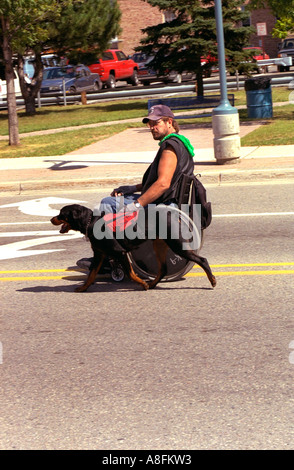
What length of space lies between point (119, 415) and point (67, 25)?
26.0 metres

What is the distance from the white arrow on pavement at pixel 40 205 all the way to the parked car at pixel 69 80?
23.9 meters

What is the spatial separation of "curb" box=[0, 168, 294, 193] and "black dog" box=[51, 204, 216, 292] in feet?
20.6

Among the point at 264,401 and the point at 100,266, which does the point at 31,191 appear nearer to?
the point at 100,266

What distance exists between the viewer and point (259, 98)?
2106 centimetres

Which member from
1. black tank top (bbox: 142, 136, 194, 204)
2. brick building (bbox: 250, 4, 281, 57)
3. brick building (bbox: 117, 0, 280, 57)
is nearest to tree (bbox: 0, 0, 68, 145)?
black tank top (bbox: 142, 136, 194, 204)

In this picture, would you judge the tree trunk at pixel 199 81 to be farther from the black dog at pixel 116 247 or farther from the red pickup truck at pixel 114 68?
the black dog at pixel 116 247

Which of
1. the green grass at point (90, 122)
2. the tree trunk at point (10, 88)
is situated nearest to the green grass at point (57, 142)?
the green grass at point (90, 122)

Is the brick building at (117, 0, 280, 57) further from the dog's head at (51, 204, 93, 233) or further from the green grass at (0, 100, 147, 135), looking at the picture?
the dog's head at (51, 204, 93, 233)

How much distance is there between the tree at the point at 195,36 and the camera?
25656 millimetres

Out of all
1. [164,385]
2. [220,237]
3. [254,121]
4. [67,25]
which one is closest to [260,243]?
[220,237]

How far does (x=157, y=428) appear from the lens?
419cm

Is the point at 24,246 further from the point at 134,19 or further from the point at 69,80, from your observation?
the point at 134,19

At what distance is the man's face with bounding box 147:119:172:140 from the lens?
21.6ft

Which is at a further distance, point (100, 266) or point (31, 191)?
point (31, 191)
